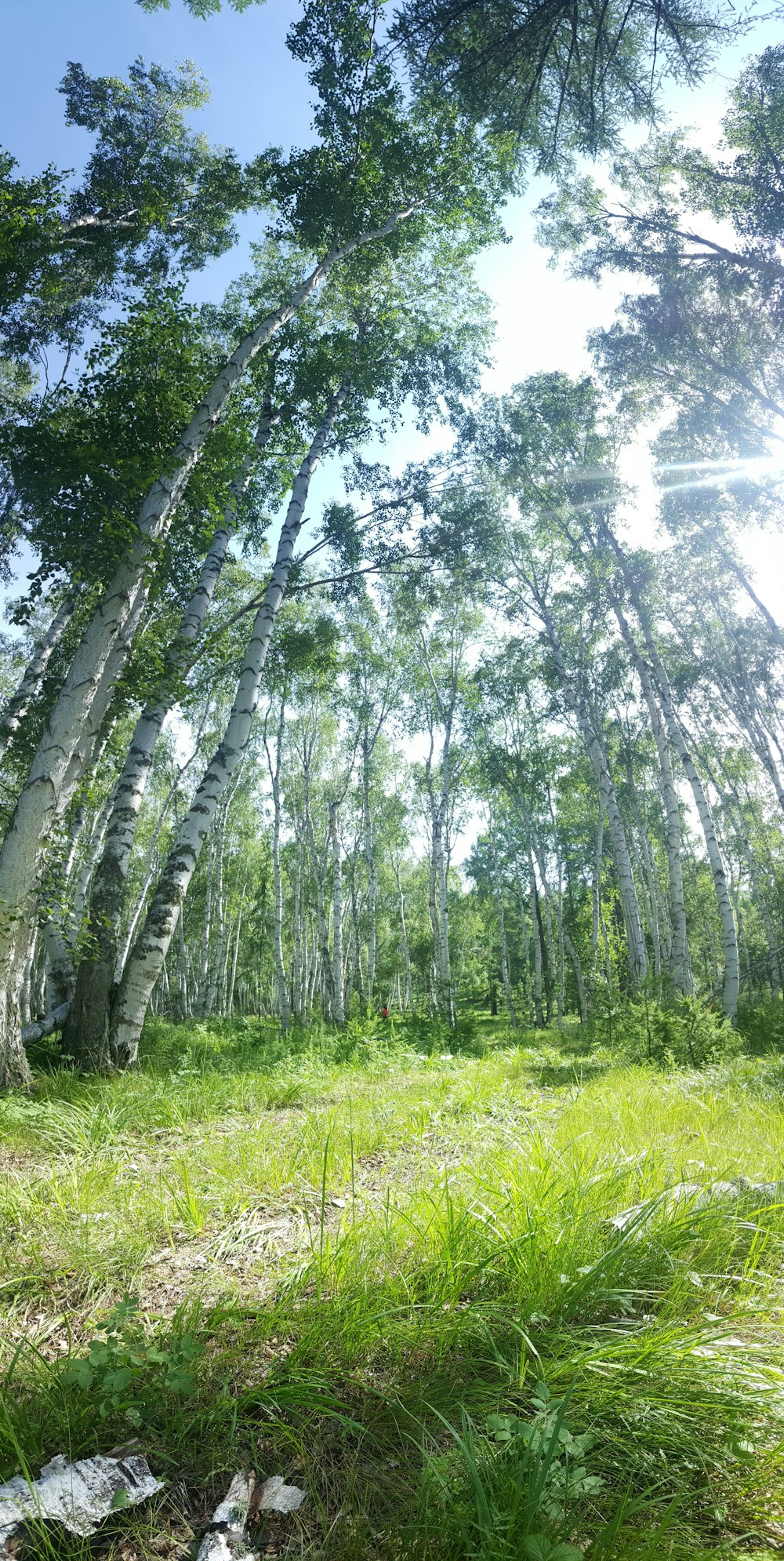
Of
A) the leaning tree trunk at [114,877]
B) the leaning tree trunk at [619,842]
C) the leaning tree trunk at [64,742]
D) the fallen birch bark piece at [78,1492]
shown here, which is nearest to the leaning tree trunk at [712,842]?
the leaning tree trunk at [619,842]

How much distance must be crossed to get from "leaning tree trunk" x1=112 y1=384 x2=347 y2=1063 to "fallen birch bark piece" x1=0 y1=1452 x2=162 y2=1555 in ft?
14.7

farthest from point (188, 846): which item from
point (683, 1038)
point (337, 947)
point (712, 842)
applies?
point (712, 842)

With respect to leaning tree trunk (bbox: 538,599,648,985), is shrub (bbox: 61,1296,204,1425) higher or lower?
lower

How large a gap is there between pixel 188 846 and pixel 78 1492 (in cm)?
540

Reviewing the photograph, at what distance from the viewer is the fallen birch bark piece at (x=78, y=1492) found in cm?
124

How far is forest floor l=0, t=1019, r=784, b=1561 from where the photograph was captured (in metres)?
1.28

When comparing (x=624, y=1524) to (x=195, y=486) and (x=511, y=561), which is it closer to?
(x=195, y=486)

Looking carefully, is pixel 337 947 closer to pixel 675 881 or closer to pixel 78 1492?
pixel 675 881

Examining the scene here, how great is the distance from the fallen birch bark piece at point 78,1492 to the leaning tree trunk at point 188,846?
447cm

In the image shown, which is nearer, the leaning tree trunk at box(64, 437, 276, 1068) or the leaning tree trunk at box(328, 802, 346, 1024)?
the leaning tree trunk at box(64, 437, 276, 1068)

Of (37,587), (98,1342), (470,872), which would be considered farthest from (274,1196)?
(470,872)

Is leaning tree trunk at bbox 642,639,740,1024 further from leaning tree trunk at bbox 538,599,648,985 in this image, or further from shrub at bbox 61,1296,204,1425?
shrub at bbox 61,1296,204,1425

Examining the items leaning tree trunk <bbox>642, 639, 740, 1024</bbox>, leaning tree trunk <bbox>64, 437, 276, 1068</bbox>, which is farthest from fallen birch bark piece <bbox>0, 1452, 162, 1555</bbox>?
leaning tree trunk <bbox>642, 639, 740, 1024</bbox>

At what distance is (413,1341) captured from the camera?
1793mm
